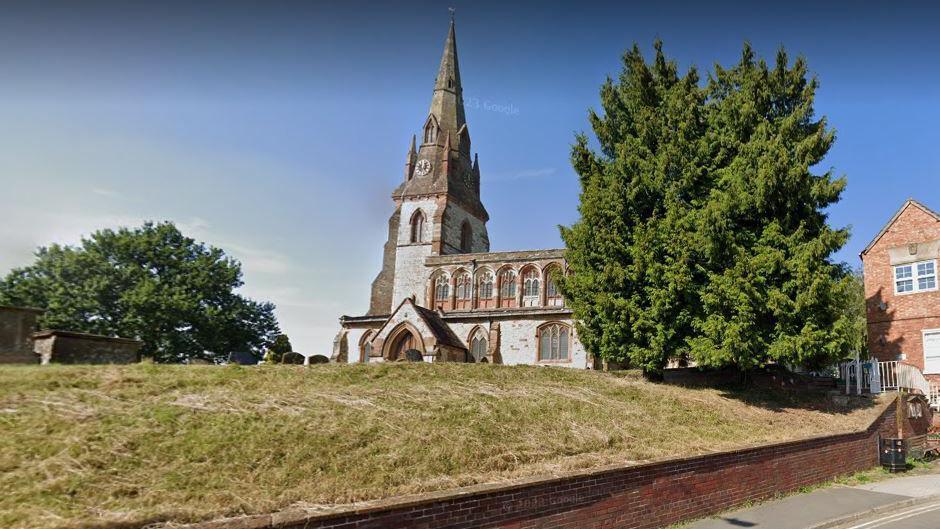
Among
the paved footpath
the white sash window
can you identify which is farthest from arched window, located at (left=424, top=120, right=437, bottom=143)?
the paved footpath

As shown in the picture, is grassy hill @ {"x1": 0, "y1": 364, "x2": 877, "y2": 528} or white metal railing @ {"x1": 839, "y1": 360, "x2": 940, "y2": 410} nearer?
grassy hill @ {"x1": 0, "y1": 364, "x2": 877, "y2": 528}

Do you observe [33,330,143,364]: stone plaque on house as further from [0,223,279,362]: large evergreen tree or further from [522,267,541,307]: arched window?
[522,267,541,307]: arched window

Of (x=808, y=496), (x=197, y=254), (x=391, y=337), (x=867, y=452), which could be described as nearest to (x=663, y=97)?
(x=867, y=452)

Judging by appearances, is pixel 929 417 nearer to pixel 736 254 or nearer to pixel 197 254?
pixel 736 254

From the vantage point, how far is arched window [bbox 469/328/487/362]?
40.8 meters

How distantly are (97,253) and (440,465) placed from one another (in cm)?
4024

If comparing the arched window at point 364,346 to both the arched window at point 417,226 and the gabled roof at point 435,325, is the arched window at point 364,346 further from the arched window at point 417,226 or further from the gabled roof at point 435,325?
the arched window at point 417,226

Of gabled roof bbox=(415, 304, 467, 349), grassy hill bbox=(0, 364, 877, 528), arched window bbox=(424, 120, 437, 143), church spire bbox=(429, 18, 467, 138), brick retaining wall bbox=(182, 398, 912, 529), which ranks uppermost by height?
church spire bbox=(429, 18, 467, 138)

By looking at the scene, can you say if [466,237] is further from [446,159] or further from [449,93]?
[449,93]

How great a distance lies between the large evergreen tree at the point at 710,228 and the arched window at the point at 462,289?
27246mm

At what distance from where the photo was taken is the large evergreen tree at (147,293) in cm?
3906

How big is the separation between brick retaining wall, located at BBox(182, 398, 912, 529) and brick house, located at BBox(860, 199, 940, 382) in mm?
13866

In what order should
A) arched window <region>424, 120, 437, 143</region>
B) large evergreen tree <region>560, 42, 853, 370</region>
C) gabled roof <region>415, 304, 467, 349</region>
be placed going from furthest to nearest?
arched window <region>424, 120, 437, 143</region> < gabled roof <region>415, 304, 467, 349</region> < large evergreen tree <region>560, 42, 853, 370</region>

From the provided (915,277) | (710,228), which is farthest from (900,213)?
(710,228)
